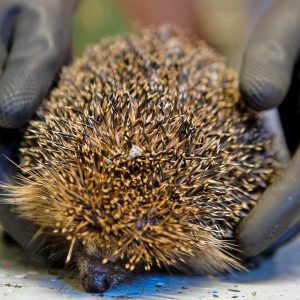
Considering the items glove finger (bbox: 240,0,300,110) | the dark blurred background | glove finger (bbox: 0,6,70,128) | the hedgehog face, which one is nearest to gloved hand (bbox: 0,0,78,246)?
glove finger (bbox: 0,6,70,128)

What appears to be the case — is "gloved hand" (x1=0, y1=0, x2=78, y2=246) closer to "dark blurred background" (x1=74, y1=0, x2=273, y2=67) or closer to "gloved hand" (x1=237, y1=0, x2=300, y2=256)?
"gloved hand" (x1=237, y1=0, x2=300, y2=256)

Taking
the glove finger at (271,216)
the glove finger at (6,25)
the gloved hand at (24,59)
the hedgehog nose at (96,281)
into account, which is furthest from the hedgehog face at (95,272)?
the glove finger at (6,25)

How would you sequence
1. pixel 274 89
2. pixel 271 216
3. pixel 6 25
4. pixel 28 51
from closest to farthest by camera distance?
pixel 271 216
pixel 274 89
pixel 28 51
pixel 6 25

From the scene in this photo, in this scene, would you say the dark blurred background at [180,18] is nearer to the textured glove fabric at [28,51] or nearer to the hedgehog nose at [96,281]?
the textured glove fabric at [28,51]

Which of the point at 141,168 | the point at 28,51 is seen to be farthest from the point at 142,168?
the point at 28,51

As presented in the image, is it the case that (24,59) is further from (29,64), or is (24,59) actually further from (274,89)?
(274,89)

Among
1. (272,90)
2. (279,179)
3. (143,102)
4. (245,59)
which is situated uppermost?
(245,59)

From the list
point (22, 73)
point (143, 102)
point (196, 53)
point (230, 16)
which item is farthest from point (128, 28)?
point (143, 102)

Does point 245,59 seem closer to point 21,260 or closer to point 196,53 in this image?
point 196,53
